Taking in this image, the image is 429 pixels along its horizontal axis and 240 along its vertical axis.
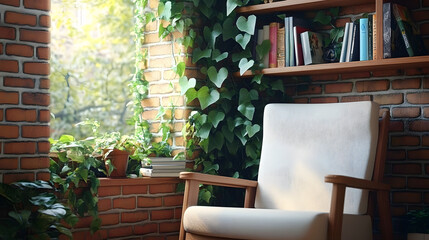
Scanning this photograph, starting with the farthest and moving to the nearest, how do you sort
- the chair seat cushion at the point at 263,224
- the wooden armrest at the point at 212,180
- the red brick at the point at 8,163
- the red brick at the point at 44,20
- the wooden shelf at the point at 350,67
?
1. the wooden shelf at the point at 350,67
2. the wooden armrest at the point at 212,180
3. the red brick at the point at 44,20
4. the red brick at the point at 8,163
5. the chair seat cushion at the point at 263,224

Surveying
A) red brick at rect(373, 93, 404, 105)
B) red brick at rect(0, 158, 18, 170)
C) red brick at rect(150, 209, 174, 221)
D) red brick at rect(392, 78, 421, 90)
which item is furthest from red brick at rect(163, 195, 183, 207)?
red brick at rect(392, 78, 421, 90)

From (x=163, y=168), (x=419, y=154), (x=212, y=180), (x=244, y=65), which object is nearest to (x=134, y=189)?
(x=163, y=168)

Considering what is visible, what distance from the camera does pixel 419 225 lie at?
2951mm

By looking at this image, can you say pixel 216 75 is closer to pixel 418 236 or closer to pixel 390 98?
pixel 390 98

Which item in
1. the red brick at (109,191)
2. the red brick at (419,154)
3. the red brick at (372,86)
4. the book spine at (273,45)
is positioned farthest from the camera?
the book spine at (273,45)

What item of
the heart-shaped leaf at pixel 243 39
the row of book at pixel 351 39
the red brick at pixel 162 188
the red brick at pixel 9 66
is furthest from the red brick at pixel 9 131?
the row of book at pixel 351 39

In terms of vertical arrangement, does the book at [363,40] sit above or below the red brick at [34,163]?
above

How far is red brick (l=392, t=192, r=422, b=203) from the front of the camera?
3201mm

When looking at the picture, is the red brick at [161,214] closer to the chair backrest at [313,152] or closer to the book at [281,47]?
the chair backrest at [313,152]

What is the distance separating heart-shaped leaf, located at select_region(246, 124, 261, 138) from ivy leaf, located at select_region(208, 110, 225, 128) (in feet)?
0.50

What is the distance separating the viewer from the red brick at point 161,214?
10.9ft

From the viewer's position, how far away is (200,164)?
11.4 ft

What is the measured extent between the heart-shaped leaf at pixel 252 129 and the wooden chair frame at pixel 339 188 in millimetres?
327

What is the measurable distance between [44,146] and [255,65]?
4.11 feet
